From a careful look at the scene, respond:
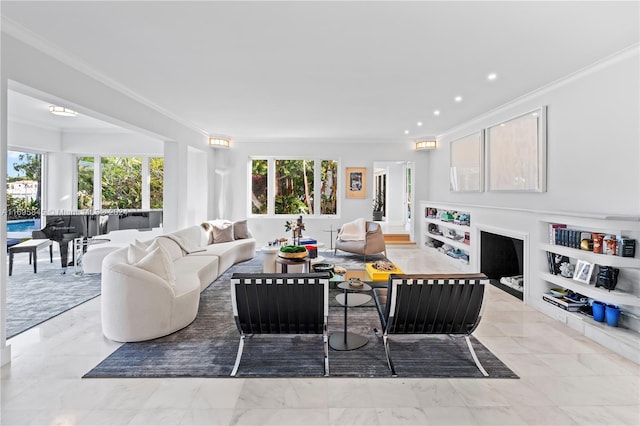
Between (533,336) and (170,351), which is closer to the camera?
(170,351)

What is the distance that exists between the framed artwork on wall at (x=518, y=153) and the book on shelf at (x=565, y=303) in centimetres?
148

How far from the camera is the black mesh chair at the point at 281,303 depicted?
261 cm

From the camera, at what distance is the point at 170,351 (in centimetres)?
302

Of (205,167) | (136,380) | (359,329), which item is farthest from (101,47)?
(205,167)

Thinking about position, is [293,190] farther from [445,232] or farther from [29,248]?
[29,248]

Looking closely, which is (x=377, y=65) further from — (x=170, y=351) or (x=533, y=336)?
(x=170, y=351)

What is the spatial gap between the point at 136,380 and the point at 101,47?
313 centimetres

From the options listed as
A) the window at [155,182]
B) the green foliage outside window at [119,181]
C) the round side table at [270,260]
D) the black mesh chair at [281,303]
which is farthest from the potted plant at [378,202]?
the black mesh chair at [281,303]

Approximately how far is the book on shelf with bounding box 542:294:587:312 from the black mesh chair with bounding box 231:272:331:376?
295 centimetres

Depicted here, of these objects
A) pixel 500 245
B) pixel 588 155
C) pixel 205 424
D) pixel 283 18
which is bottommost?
pixel 205 424

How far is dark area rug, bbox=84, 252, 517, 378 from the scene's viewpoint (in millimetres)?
→ 2668

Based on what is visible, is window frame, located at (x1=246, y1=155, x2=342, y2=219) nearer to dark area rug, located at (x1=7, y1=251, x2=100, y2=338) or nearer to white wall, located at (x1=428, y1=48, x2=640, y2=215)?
dark area rug, located at (x1=7, y1=251, x2=100, y2=338)

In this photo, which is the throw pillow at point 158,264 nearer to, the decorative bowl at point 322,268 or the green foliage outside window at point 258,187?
the decorative bowl at point 322,268

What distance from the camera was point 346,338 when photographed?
319 cm
